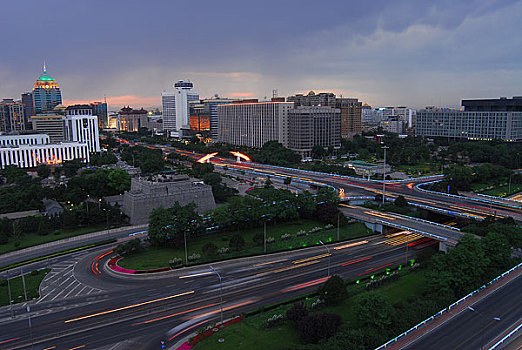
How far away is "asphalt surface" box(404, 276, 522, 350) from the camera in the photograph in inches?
1006

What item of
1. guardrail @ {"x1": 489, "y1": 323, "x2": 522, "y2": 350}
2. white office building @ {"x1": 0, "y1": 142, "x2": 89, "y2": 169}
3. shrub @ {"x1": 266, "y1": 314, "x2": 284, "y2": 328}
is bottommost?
shrub @ {"x1": 266, "y1": 314, "x2": 284, "y2": 328}

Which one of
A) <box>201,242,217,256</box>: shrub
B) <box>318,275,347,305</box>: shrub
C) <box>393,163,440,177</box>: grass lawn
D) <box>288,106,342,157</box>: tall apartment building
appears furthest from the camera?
<box>288,106,342,157</box>: tall apartment building

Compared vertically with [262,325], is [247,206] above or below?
above

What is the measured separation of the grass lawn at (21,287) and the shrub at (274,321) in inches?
869

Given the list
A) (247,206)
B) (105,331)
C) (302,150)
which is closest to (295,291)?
(105,331)

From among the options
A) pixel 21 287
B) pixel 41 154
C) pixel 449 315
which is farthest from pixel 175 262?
pixel 41 154

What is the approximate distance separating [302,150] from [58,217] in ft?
309

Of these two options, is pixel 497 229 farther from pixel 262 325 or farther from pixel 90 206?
pixel 90 206

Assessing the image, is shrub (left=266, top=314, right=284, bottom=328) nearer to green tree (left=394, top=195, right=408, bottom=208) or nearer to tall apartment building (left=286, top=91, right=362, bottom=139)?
green tree (left=394, top=195, right=408, bottom=208)

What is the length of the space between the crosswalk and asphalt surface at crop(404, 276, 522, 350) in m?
29.2

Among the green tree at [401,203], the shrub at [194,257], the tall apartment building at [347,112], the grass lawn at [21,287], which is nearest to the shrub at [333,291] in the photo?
the shrub at [194,257]

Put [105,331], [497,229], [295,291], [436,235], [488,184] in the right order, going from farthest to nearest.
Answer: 1. [488,184]
2. [436,235]
3. [497,229]
4. [295,291]
5. [105,331]

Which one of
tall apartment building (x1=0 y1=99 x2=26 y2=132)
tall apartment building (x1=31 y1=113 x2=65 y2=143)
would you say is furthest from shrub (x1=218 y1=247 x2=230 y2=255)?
tall apartment building (x1=0 y1=99 x2=26 y2=132)

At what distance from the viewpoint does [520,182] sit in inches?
3231
